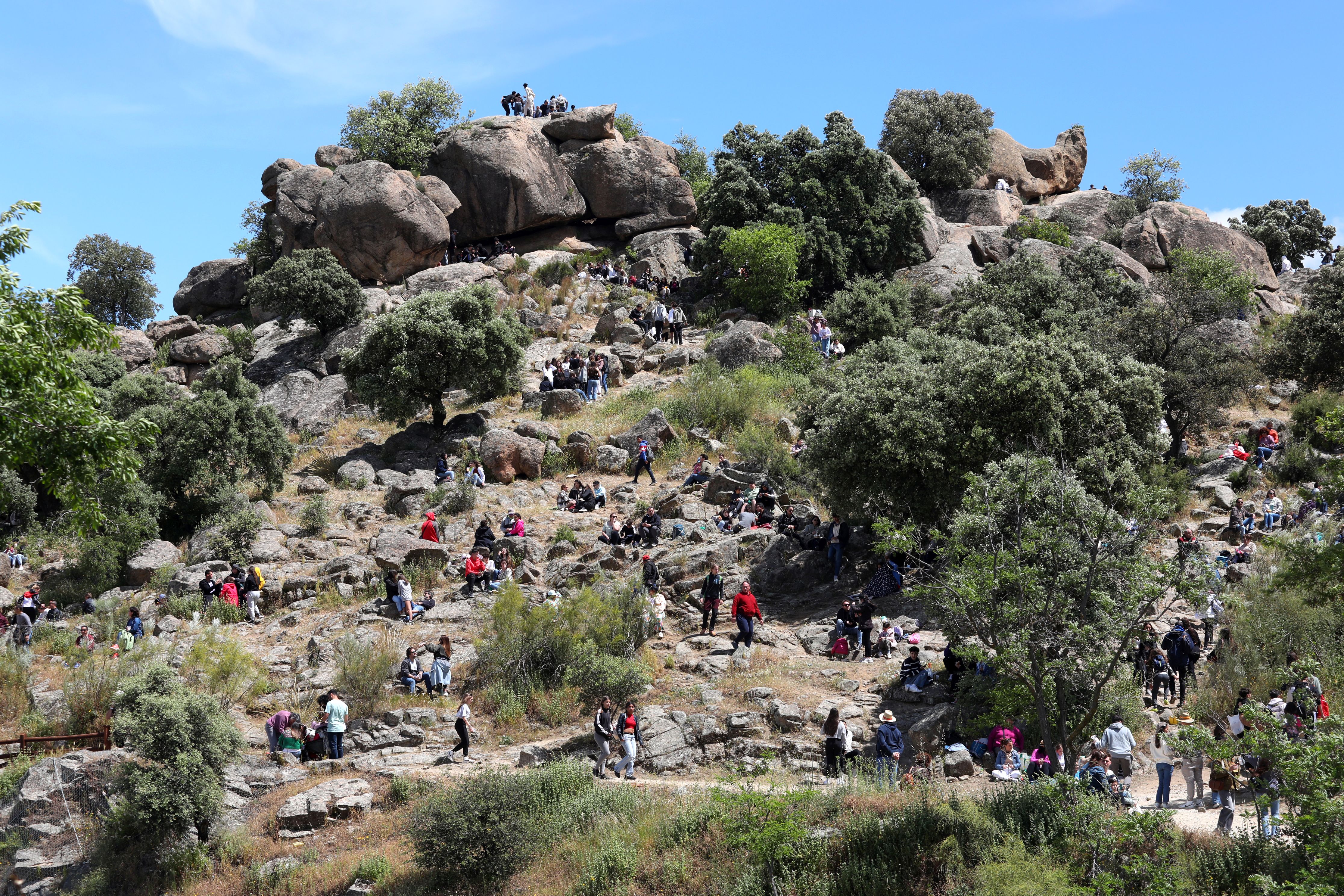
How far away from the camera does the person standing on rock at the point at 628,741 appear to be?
1614cm

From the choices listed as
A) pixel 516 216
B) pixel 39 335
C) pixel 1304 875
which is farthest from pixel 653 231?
pixel 1304 875

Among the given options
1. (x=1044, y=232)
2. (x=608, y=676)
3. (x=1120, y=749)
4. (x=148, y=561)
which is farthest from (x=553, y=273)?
(x=1120, y=749)

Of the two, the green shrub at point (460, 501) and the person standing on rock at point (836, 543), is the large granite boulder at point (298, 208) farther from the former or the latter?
the person standing on rock at point (836, 543)

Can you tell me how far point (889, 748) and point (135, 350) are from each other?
3704cm

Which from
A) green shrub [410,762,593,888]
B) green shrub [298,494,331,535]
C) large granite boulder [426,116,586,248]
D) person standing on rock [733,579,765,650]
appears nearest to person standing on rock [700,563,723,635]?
person standing on rock [733,579,765,650]

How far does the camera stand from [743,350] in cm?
3803

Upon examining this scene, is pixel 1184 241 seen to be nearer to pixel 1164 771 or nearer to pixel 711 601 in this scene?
pixel 711 601

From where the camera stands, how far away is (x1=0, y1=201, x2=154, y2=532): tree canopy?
11562 millimetres


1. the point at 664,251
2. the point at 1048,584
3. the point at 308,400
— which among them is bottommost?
the point at 1048,584

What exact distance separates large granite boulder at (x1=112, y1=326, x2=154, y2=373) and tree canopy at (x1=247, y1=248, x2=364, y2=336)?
4.57m

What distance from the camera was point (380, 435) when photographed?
35.2 meters

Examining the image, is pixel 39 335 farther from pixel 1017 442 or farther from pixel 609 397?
pixel 609 397

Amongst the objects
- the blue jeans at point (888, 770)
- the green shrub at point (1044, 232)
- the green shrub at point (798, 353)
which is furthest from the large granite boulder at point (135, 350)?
the green shrub at point (1044, 232)

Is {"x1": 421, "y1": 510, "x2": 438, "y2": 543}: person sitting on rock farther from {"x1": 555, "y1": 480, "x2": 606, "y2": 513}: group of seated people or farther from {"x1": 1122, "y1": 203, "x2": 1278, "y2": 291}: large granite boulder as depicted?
{"x1": 1122, "y1": 203, "x2": 1278, "y2": 291}: large granite boulder
